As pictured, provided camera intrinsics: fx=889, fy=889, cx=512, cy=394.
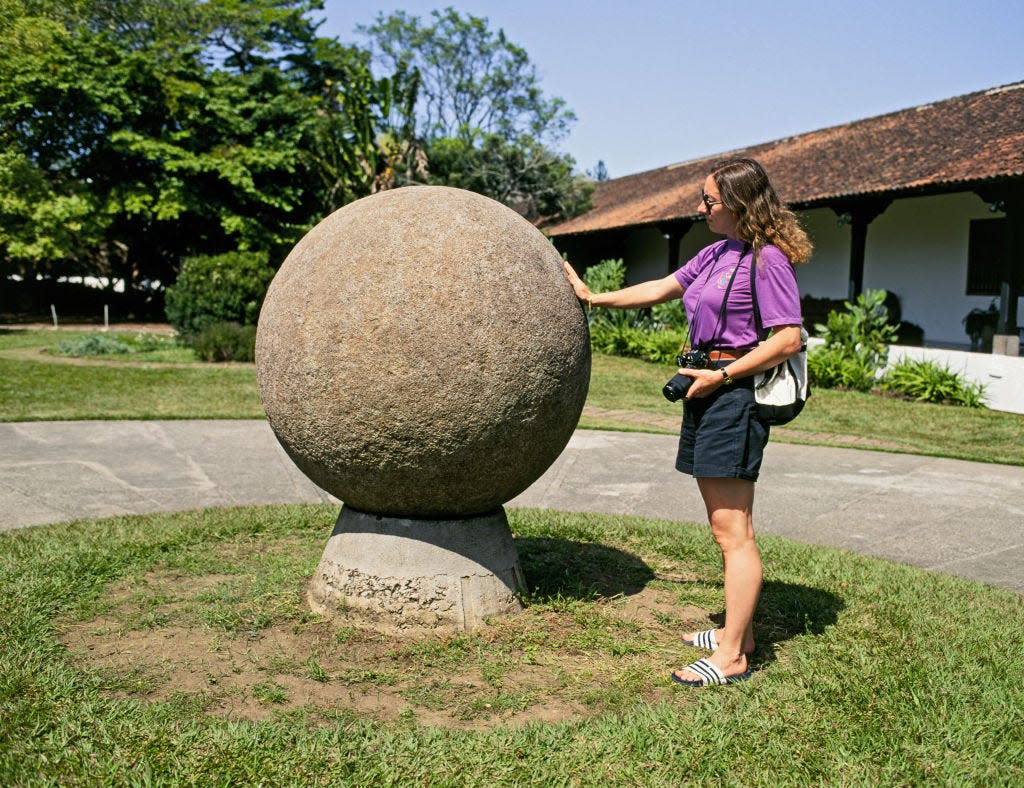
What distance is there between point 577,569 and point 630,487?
2.53m

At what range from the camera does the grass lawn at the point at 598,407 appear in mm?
10039

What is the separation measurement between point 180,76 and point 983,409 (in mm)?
23882

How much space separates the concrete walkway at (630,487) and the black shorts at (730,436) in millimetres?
2531

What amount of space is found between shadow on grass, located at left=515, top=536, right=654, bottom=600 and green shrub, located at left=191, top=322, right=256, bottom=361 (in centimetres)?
1160

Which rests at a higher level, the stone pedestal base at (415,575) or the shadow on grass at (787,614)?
the stone pedestal base at (415,575)

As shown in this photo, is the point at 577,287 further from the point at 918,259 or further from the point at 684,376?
the point at 918,259

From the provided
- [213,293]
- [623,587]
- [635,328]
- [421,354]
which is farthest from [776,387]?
[213,293]

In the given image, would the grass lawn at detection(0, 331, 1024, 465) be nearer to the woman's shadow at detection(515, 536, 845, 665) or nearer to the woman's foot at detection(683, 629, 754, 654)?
the woman's shadow at detection(515, 536, 845, 665)

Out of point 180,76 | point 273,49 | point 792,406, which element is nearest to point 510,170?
point 273,49

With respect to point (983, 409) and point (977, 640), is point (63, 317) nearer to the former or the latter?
point (983, 409)

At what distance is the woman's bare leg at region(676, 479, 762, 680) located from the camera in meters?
3.47

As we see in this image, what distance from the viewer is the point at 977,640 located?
3.96 metres

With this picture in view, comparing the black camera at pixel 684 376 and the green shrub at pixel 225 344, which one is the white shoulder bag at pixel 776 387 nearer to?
the black camera at pixel 684 376

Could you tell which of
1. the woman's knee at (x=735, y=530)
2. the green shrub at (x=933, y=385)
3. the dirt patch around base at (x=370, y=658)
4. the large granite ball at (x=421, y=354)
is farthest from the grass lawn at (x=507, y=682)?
the green shrub at (x=933, y=385)
